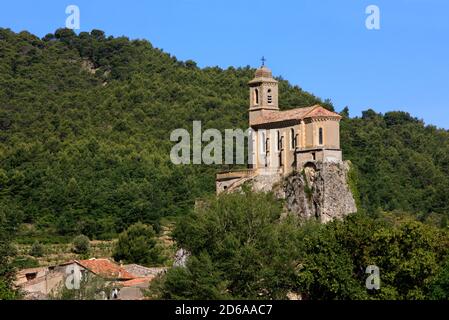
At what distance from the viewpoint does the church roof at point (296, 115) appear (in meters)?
61.4

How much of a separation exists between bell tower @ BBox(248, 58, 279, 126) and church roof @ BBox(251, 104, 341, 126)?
52 centimetres

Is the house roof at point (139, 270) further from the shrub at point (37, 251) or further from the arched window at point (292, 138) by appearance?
the arched window at point (292, 138)

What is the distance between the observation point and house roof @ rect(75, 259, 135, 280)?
62638 mm

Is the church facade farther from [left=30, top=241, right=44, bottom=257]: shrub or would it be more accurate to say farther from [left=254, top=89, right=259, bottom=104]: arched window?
[left=30, top=241, right=44, bottom=257]: shrub

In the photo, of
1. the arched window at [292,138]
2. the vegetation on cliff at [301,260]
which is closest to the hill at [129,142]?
the arched window at [292,138]

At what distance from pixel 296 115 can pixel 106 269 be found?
14.0m

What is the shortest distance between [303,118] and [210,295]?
18.5 meters

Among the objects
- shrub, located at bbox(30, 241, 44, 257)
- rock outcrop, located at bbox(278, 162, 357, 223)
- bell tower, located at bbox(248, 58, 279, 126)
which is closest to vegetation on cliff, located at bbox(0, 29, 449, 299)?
rock outcrop, located at bbox(278, 162, 357, 223)

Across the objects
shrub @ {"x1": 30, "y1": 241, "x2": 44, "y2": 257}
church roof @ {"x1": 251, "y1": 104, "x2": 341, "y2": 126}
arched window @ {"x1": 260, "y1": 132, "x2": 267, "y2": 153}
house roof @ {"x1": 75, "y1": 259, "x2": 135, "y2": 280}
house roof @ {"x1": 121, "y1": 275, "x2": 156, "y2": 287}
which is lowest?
house roof @ {"x1": 121, "y1": 275, "x2": 156, "y2": 287}

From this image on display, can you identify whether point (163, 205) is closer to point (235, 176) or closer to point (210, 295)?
point (235, 176)

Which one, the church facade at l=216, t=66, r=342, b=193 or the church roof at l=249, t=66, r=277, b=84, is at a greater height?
the church roof at l=249, t=66, r=277, b=84

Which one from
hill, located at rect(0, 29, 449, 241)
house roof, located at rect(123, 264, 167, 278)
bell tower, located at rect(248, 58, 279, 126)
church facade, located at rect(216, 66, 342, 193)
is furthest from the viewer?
hill, located at rect(0, 29, 449, 241)

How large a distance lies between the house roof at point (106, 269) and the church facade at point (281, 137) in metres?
7.25
